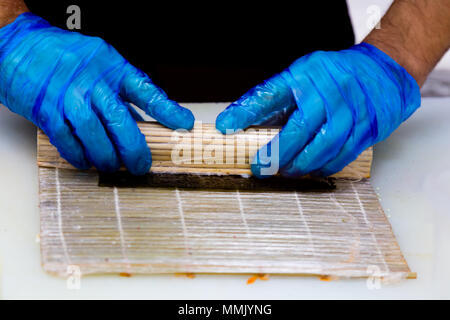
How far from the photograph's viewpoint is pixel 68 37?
1321 mm

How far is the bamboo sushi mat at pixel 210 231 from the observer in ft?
3.75

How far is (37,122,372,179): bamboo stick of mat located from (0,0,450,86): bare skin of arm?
44 centimetres

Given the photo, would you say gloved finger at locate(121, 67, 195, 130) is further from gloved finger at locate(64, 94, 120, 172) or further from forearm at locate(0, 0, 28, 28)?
forearm at locate(0, 0, 28, 28)

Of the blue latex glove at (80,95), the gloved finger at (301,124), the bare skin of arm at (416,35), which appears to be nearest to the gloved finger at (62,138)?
the blue latex glove at (80,95)

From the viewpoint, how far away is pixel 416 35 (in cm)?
157

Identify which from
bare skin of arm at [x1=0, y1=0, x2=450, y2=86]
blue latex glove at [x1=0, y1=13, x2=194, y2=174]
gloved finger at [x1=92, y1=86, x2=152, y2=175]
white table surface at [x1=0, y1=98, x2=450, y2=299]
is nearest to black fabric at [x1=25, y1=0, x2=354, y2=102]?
white table surface at [x1=0, y1=98, x2=450, y2=299]

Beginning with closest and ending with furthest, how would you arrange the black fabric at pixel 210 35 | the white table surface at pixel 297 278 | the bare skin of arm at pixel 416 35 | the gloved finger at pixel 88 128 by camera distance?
the white table surface at pixel 297 278, the gloved finger at pixel 88 128, the bare skin of arm at pixel 416 35, the black fabric at pixel 210 35

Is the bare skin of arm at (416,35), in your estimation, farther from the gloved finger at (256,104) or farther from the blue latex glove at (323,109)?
the gloved finger at (256,104)

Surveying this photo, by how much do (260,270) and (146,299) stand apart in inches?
9.4

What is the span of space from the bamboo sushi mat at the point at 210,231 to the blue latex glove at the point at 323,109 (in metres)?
0.11

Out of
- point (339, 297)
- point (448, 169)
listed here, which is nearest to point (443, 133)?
point (448, 169)

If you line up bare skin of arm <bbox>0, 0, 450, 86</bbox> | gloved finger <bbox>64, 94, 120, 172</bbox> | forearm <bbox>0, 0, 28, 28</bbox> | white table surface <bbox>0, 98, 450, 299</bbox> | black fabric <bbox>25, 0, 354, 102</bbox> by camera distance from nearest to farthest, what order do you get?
white table surface <bbox>0, 98, 450, 299</bbox>
gloved finger <bbox>64, 94, 120, 172</bbox>
forearm <bbox>0, 0, 28, 28</bbox>
bare skin of arm <bbox>0, 0, 450, 86</bbox>
black fabric <bbox>25, 0, 354, 102</bbox>

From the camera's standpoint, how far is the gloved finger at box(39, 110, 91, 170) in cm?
125
